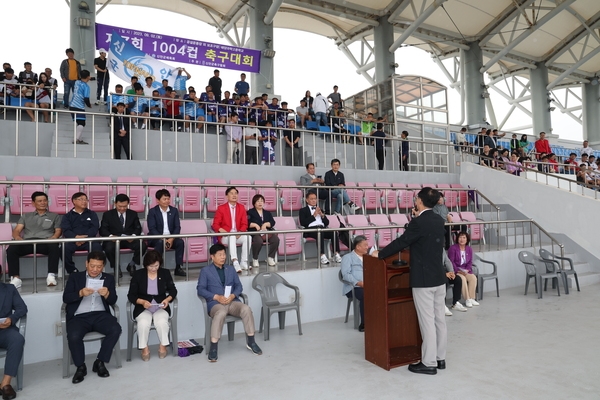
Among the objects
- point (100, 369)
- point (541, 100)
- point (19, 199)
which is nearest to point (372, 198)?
point (19, 199)

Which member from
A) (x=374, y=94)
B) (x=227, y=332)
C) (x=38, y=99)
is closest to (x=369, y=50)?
(x=374, y=94)

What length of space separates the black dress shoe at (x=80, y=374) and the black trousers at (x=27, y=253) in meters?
1.53

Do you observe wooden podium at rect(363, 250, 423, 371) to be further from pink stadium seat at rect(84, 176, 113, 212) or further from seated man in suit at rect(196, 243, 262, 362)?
pink stadium seat at rect(84, 176, 113, 212)

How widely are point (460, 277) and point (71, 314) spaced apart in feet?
16.6

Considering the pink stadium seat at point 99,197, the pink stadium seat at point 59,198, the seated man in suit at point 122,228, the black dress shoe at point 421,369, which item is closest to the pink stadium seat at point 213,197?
the pink stadium seat at point 99,197

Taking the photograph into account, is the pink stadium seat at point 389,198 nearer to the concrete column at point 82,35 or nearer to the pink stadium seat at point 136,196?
the pink stadium seat at point 136,196

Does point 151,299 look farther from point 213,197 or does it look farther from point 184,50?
point 184,50

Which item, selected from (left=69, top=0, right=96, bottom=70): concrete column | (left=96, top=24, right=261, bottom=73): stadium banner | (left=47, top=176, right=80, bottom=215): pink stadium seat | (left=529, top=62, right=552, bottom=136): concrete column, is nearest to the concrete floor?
(left=47, top=176, right=80, bottom=215): pink stadium seat

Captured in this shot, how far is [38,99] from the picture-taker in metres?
10.2

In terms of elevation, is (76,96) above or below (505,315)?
above

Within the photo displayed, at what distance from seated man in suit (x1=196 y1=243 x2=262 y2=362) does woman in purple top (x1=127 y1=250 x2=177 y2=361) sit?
0.38m

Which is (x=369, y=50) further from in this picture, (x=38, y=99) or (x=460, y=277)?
(x=460, y=277)

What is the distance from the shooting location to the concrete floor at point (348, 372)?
11.4 ft

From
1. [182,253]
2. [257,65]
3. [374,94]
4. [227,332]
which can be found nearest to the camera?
[227,332]
